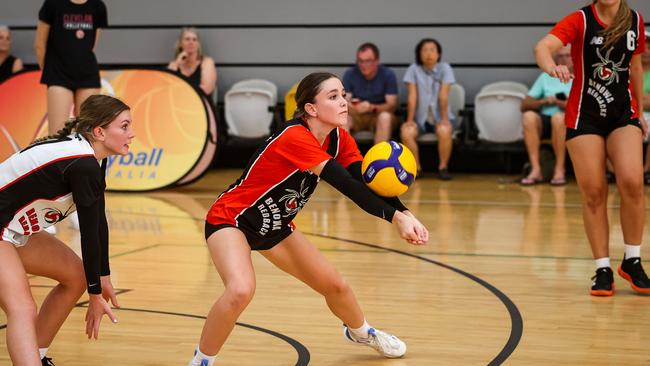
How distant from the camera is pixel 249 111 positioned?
11422mm

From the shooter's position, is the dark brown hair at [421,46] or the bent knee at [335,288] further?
the dark brown hair at [421,46]

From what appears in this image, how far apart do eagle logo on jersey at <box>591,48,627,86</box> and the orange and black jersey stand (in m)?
2.76

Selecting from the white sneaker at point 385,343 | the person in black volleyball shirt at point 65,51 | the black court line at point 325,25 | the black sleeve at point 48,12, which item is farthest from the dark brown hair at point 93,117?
the black court line at point 325,25

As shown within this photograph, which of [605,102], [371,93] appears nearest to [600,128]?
[605,102]

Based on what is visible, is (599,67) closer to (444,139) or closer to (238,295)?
(238,295)

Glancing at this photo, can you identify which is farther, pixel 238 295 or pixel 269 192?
pixel 269 192

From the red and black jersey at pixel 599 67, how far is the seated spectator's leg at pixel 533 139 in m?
5.28

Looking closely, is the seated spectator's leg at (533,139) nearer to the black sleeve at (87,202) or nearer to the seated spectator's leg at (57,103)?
the seated spectator's leg at (57,103)

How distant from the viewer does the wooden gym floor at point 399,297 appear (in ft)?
13.3

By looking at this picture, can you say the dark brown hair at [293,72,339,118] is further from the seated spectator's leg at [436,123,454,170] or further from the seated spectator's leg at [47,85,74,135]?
the seated spectator's leg at [436,123,454,170]

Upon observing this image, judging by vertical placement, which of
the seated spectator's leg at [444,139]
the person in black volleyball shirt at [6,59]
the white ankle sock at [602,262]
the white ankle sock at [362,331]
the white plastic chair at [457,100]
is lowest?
the seated spectator's leg at [444,139]

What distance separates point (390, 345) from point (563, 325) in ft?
3.24

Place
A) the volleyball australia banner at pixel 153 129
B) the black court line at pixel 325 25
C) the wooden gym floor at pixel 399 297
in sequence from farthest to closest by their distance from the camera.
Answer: the black court line at pixel 325 25, the volleyball australia banner at pixel 153 129, the wooden gym floor at pixel 399 297

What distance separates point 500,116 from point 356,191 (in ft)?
25.0
